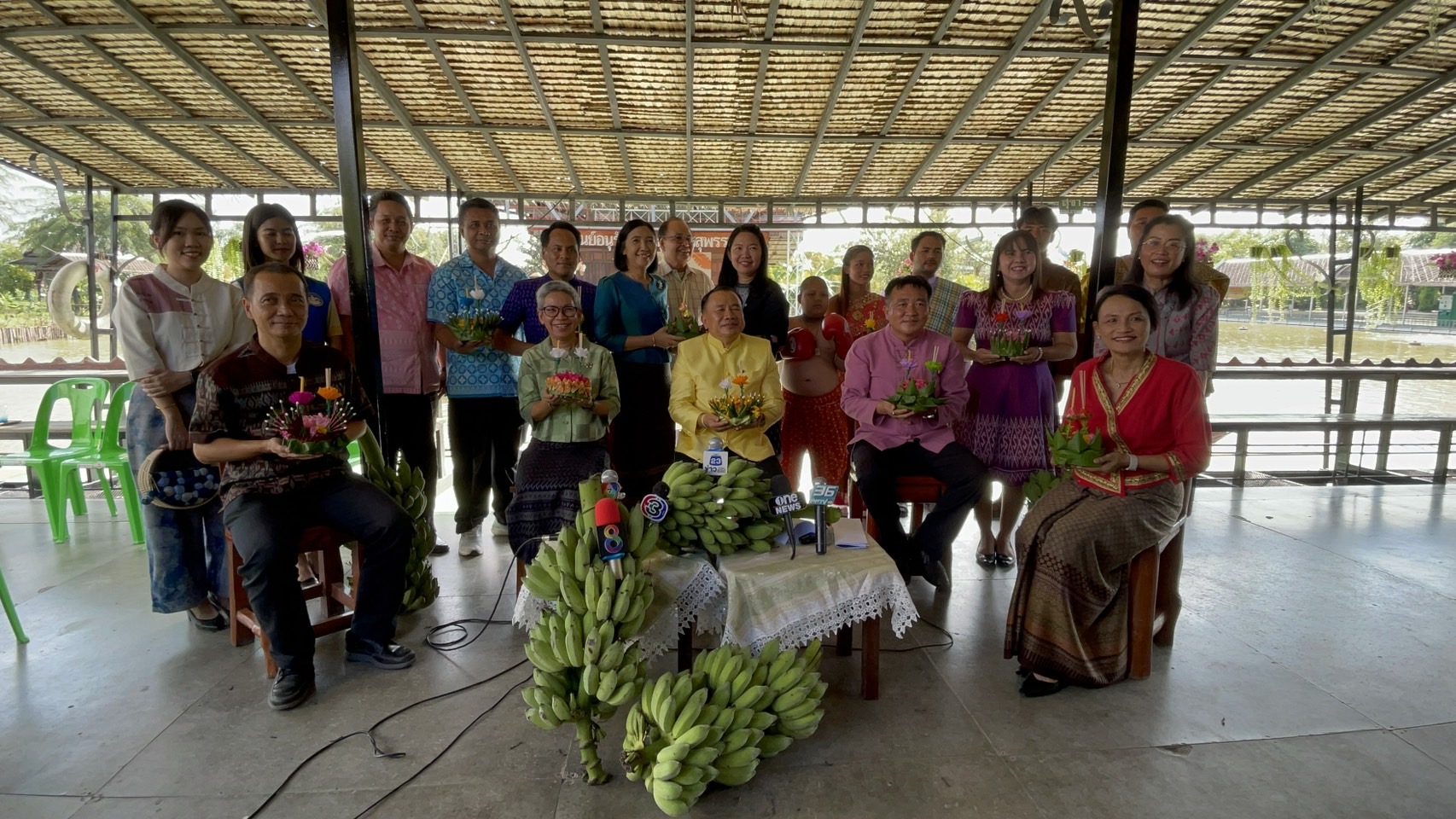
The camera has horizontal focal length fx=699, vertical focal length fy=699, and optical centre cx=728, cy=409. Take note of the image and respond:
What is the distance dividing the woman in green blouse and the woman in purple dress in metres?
2.09

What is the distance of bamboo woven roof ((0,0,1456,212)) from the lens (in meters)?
5.20

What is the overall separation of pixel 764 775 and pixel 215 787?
1.78m

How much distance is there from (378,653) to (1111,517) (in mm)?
3172

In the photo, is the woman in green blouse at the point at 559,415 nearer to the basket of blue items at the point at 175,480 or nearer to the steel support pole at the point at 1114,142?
the basket of blue items at the point at 175,480

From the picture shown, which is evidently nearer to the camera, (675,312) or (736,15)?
(675,312)

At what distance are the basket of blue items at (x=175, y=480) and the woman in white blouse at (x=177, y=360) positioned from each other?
0.06 meters

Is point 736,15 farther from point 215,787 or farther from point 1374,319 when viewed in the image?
point 1374,319

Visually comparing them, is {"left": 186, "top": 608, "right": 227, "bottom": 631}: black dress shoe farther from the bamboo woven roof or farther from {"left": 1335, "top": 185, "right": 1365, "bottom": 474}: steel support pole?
{"left": 1335, "top": 185, "right": 1365, "bottom": 474}: steel support pole

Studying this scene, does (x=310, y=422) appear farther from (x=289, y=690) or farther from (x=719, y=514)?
(x=719, y=514)

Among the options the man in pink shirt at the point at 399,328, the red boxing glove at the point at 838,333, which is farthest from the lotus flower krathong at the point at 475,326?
the red boxing glove at the point at 838,333

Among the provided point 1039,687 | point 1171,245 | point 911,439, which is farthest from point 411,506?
point 1171,245

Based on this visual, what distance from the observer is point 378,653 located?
305 centimetres

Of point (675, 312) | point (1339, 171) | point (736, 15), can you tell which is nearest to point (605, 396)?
point (675, 312)

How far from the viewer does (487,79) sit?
5.96 metres
